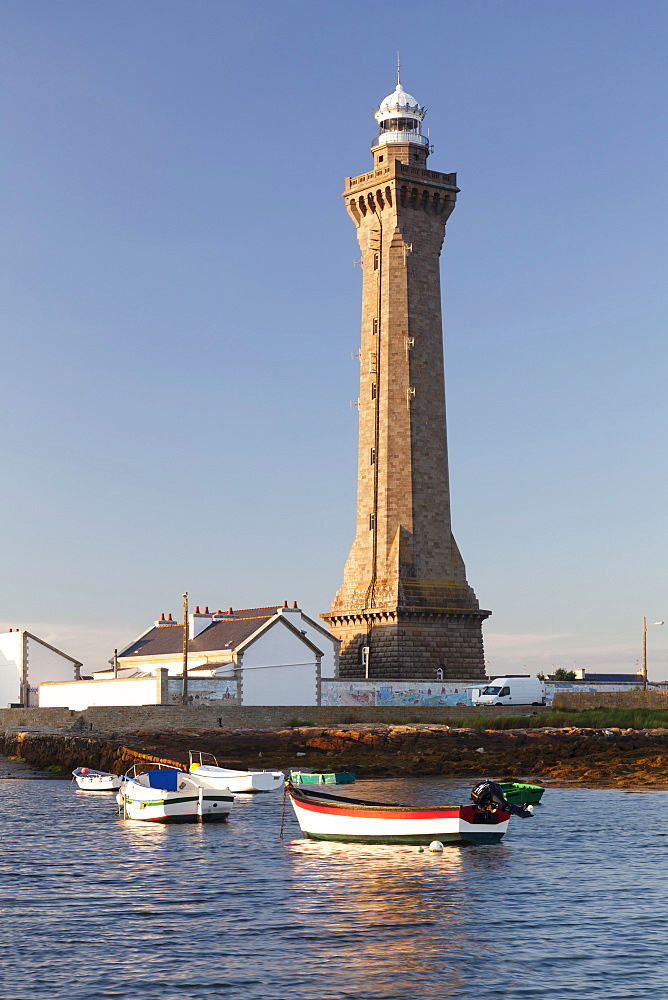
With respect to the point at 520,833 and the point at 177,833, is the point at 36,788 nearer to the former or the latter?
the point at 177,833

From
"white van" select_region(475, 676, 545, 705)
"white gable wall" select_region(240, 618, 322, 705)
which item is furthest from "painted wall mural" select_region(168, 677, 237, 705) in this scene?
"white van" select_region(475, 676, 545, 705)

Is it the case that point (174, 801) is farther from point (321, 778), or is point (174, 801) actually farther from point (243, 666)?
point (243, 666)

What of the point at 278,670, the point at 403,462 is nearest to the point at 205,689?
the point at 278,670

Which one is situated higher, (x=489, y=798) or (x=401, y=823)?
(x=489, y=798)

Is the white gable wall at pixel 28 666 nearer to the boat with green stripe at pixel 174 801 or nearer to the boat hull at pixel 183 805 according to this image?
the boat with green stripe at pixel 174 801

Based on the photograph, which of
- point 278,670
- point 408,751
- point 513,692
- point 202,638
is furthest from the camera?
point 202,638

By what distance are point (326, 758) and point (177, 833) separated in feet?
55.3

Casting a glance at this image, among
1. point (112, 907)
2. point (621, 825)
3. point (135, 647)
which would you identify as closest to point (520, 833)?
point (621, 825)

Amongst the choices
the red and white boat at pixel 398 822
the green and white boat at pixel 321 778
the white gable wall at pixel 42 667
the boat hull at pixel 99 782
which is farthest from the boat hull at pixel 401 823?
the white gable wall at pixel 42 667

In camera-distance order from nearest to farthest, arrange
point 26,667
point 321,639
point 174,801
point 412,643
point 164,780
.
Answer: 1. point 174,801
2. point 164,780
3. point 321,639
4. point 412,643
5. point 26,667

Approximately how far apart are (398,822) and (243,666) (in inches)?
1419

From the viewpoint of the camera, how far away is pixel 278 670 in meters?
70.4

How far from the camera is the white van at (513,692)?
72875 mm

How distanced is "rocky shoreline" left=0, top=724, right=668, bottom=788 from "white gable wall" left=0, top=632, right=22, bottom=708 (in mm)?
19900
